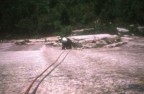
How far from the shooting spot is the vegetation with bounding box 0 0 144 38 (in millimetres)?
31750

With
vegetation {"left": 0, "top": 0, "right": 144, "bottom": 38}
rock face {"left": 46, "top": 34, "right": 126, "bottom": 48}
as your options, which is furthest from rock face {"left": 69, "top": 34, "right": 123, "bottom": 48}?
vegetation {"left": 0, "top": 0, "right": 144, "bottom": 38}

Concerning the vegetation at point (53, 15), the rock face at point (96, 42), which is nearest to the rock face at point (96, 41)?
the rock face at point (96, 42)

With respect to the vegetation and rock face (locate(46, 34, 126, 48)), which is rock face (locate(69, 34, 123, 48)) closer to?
rock face (locate(46, 34, 126, 48))

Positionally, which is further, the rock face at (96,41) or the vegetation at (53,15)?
the vegetation at (53,15)

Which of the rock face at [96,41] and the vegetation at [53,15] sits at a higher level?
the vegetation at [53,15]

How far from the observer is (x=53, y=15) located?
106ft

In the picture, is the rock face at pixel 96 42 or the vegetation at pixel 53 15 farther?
the vegetation at pixel 53 15

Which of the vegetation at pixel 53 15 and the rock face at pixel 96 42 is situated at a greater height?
the vegetation at pixel 53 15

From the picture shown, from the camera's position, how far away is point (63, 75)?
903 centimetres

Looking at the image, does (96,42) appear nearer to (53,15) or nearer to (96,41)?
(96,41)

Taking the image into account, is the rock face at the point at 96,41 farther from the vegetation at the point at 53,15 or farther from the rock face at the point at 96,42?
the vegetation at the point at 53,15

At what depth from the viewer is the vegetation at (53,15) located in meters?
31.8

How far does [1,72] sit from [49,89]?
3.56 m

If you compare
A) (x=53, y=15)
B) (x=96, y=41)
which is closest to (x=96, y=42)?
(x=96, y=41)
